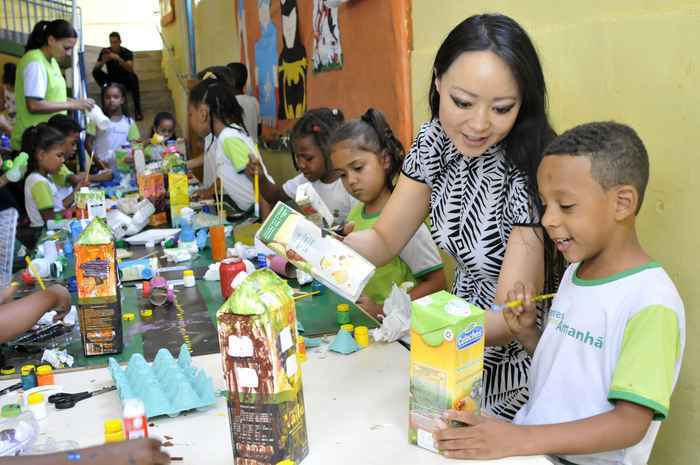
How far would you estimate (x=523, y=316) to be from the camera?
1479mm

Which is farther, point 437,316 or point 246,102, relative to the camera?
point 246,102

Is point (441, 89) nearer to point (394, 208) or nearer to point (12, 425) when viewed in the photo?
point (394, 208)

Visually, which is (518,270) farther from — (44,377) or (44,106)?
(44,106)

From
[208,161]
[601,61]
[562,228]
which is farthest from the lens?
[208,161]

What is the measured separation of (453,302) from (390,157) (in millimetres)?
1331

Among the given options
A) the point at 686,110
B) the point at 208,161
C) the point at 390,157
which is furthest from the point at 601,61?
the point at 208,161

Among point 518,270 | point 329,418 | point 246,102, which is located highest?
point 246,102

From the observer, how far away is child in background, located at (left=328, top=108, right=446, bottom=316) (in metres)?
2.37

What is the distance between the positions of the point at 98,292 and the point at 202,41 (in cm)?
886

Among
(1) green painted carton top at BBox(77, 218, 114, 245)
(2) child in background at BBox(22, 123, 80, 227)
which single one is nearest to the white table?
(1) green painted carton top at BBox(77, 218, 114, 245)

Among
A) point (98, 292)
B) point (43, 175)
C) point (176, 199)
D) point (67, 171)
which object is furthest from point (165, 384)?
point (67, 171)

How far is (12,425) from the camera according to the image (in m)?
1.37

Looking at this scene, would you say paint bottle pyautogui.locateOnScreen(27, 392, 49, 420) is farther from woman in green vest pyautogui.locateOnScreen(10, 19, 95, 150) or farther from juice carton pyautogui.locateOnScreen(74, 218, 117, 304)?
woman in green vest pyautogui.locateOnScreen(10, 19, 95, 150)

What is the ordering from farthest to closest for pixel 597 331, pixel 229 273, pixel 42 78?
pixel 42 78
pixel 229 273
pixel 597 331
